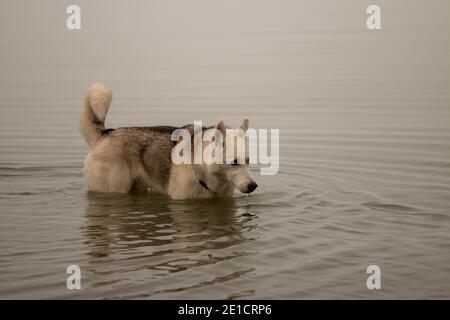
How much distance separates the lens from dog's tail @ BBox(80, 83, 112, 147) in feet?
40.8

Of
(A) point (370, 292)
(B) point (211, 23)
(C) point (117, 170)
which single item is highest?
(B) point (211, 23)

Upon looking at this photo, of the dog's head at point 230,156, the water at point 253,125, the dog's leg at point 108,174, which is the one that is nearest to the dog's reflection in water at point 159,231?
the water at point 253,125

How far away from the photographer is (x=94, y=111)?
1254 centimetres

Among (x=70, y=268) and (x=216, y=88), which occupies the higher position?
(x=216, y=88)

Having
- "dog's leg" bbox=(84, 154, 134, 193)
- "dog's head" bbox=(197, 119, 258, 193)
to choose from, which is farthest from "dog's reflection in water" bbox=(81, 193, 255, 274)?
"dog's head" bbox=(197, 119, 258, 193)

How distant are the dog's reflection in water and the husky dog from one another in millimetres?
160

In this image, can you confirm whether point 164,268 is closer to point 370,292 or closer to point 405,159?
point 370,292

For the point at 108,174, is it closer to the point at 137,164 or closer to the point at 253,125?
the point at 137,164

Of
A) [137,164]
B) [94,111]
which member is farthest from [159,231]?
[94,111]

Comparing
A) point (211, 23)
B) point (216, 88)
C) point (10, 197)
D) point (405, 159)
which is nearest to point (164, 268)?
point (10, 197)

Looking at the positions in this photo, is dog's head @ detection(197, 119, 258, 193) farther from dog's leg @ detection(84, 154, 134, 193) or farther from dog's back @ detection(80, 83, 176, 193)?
dog's leg @ detection(84, 154, 134, 193)

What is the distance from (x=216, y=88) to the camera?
21.6m

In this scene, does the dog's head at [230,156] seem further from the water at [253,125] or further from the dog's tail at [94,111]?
the dog's tail at [94,111]

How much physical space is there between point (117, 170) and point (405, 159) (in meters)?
5.31
